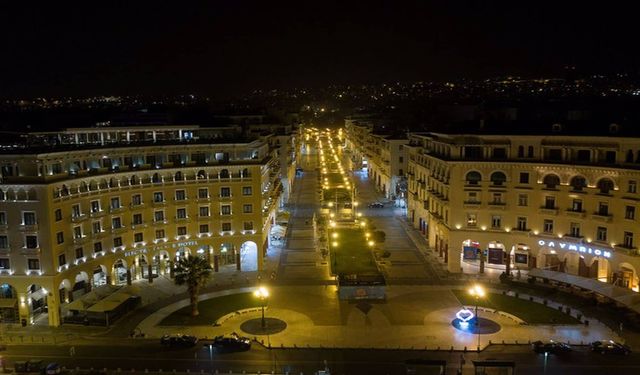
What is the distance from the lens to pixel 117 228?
2972 inches

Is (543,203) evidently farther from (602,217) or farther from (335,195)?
(335,195)

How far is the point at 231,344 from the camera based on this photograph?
5550 centimetres

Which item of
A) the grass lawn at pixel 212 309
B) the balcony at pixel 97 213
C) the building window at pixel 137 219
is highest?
the balcony at pixel 97 213

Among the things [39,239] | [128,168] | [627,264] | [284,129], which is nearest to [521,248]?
[627,264]

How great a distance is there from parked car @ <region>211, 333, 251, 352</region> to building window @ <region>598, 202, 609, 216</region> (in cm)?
4972

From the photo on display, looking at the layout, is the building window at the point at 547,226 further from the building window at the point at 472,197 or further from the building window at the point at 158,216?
the building window at the point at 158,216

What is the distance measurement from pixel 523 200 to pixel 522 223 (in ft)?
11.2

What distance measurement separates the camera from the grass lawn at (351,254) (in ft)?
258

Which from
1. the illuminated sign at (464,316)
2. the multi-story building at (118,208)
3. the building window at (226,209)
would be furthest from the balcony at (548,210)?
the building window at (226,209)

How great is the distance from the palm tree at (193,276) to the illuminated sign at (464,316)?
98.2ft

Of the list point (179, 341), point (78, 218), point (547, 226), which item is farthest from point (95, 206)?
point (547, 226)

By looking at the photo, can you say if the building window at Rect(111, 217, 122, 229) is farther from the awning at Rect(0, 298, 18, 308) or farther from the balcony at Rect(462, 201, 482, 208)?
the balcony at Rect(462, 201, 482, 208)

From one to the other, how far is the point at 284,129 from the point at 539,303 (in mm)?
90747

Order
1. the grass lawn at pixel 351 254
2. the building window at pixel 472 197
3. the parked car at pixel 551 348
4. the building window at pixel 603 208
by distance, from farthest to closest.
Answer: the building window at pixel 472 197
the grass lawn at pixel 351 254
the building window at pixel 603 208
the parked car at pixel 551 348
